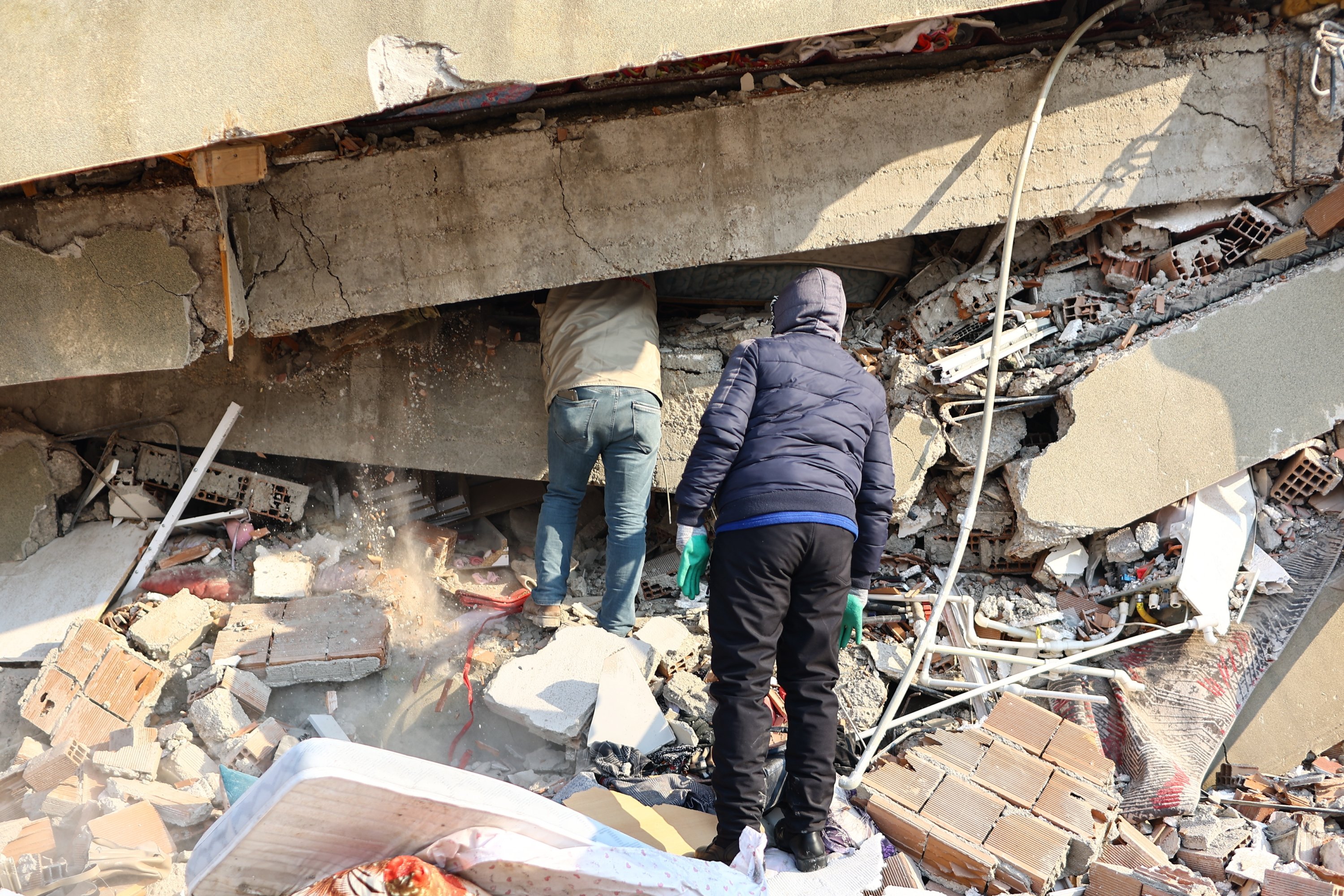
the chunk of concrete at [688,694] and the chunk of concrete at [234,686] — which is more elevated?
the chunk of concrete at [234,686]

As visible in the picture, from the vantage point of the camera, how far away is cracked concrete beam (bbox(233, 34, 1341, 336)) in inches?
166

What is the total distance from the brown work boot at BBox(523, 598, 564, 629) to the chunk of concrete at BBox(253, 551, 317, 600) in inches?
45.8

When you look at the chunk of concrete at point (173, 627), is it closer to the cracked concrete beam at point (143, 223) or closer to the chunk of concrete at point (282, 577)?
the chunk of concrete at point (282, 577)

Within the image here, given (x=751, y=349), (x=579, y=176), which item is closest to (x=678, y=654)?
(x=751, y=349)

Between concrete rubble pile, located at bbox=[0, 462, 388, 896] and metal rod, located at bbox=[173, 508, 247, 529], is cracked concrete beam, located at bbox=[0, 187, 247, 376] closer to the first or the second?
metal rod, located at bbox=[173, 508, 247, 529]

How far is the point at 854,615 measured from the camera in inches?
134

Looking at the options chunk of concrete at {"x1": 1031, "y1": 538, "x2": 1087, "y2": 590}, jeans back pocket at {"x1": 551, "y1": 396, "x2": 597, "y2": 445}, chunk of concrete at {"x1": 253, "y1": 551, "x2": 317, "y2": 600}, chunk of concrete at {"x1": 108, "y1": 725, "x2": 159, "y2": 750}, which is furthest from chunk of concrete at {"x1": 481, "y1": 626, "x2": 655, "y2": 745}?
chunk of concrete at {"x1": 1031, "y1": 538, "x2": 1087, "y2": 590}

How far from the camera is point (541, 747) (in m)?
3.93

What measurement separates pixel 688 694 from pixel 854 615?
0.89 m

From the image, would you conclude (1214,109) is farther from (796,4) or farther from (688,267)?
(688,267)

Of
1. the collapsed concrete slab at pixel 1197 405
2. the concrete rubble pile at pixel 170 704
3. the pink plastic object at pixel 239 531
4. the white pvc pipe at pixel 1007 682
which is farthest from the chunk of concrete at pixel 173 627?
the collapsed concrete slab at pixel 1197 405

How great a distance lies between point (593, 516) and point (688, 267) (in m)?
1.62

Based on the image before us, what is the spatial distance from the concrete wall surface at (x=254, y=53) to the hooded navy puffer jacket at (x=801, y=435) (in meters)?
1.08

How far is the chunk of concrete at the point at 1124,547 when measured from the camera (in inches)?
170
